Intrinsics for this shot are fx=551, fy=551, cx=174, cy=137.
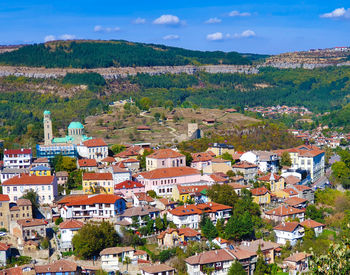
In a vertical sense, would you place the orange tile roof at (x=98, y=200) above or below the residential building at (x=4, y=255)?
above

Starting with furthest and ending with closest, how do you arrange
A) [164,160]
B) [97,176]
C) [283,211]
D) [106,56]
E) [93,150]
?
[106,56], [93,150], [164,160], [97,176], [283,211]

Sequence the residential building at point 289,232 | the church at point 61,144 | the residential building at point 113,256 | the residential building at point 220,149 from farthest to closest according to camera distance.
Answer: the residential building at point 220,149 → the church at point 61,144 → the residential building at point 289,232 → the residential building at point 113,256

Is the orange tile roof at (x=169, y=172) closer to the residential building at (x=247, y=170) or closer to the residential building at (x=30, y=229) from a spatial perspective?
the residential building at (x=247, y=170)

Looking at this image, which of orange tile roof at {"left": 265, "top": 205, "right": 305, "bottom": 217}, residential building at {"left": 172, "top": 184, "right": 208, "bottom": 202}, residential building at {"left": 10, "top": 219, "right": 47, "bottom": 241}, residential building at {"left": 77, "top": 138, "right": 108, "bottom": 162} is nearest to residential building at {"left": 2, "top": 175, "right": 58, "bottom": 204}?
residential building at {"left": 10, "top": 219, "right": 47, "bottom": 241}

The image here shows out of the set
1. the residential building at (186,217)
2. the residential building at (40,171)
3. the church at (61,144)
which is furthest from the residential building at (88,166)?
the residential building at (186,217)

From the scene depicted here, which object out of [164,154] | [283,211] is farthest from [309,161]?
[164,154]

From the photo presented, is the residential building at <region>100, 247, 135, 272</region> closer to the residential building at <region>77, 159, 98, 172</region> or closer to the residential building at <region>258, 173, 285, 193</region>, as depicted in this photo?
the residential building at <region>77, 159, 98, 172</region>

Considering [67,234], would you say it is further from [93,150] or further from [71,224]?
[93,150]
